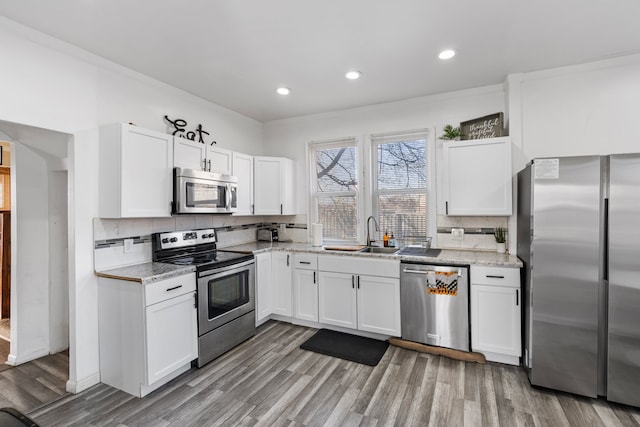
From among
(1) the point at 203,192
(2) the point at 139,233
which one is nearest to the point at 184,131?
(1) the point at 203,192

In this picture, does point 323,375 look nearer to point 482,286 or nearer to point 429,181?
point 482,286

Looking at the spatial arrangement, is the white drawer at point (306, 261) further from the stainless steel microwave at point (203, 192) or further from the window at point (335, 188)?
the stainless steel microwave at point (203, 192)

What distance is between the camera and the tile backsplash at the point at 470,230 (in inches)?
128

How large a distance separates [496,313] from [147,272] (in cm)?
299

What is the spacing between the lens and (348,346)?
3.10 meters

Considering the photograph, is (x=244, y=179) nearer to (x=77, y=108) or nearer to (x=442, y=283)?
(x=77, y=108)

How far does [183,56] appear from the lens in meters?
2.60

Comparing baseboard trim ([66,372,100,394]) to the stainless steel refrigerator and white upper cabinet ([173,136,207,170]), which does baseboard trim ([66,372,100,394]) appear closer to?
white upper cabinet ([173,136,207,170])

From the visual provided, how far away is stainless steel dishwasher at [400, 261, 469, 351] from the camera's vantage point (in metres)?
2.79

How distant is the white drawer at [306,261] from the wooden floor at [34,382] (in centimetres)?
226

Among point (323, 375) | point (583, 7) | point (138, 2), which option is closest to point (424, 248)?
point (323, 375)

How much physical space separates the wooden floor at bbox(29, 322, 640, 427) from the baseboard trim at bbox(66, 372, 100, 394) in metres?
0.05

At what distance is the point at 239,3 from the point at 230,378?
110 inches

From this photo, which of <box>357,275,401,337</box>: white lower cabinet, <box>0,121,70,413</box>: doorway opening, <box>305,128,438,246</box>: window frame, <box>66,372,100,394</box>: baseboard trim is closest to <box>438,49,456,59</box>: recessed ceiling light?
<box>305,128,438,246</box>: window frame
